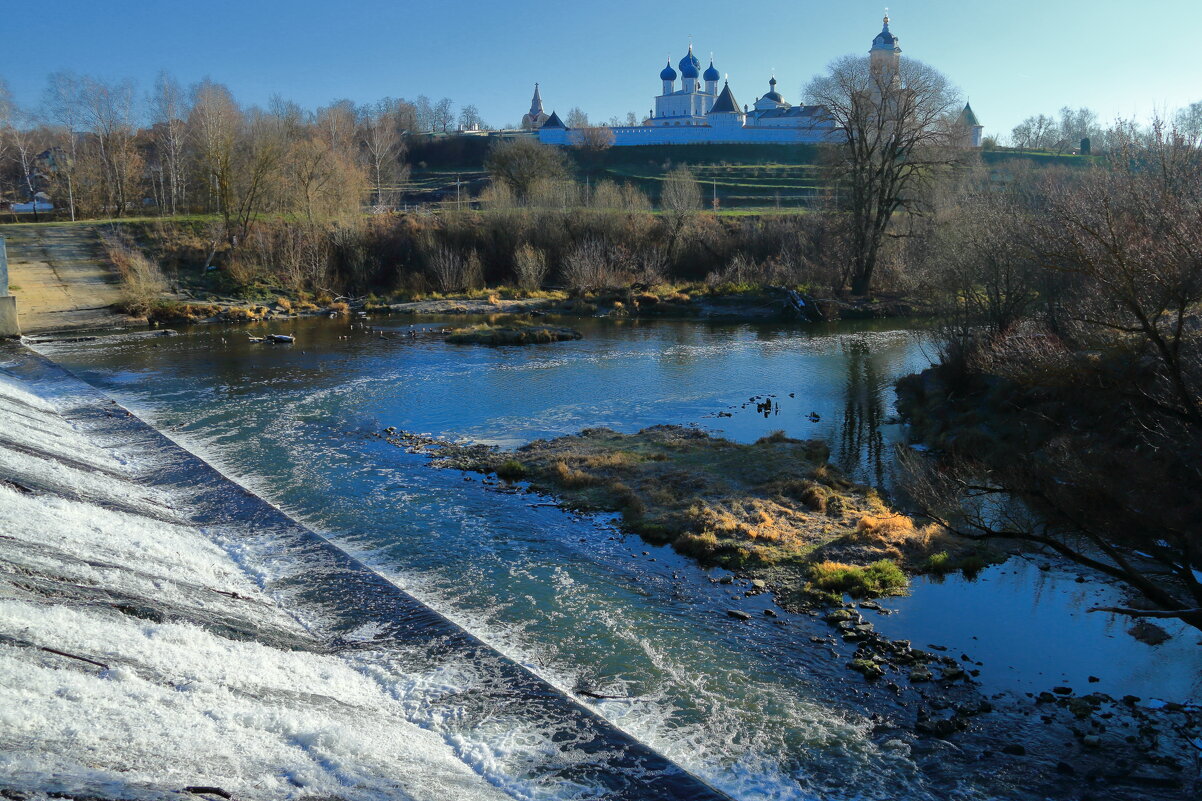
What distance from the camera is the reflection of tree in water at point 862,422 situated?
18344 mm

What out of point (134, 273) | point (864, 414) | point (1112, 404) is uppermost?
point (134, 273)

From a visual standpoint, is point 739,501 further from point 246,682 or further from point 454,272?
point 454,272

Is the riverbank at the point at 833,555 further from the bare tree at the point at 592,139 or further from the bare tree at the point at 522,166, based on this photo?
the bare tree at the point at 592,139

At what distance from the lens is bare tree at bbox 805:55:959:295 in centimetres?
4019

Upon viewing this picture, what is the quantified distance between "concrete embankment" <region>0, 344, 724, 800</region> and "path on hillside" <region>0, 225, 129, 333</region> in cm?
2695

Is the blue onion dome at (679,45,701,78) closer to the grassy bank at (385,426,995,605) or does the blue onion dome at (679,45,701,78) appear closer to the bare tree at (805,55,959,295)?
the bare tree at (805,55,959,295)

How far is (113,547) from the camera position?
462 inches

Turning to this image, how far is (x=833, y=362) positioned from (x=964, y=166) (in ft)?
55.3

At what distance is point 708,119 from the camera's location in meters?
117

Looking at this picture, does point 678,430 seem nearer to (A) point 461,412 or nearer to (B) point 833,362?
(A) point 461,412

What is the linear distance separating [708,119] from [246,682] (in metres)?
116

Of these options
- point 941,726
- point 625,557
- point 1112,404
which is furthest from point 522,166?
point 941,726

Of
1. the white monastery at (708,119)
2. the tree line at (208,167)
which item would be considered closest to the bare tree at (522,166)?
the tree line at (208,167)

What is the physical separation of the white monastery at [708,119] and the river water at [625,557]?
272 feet
